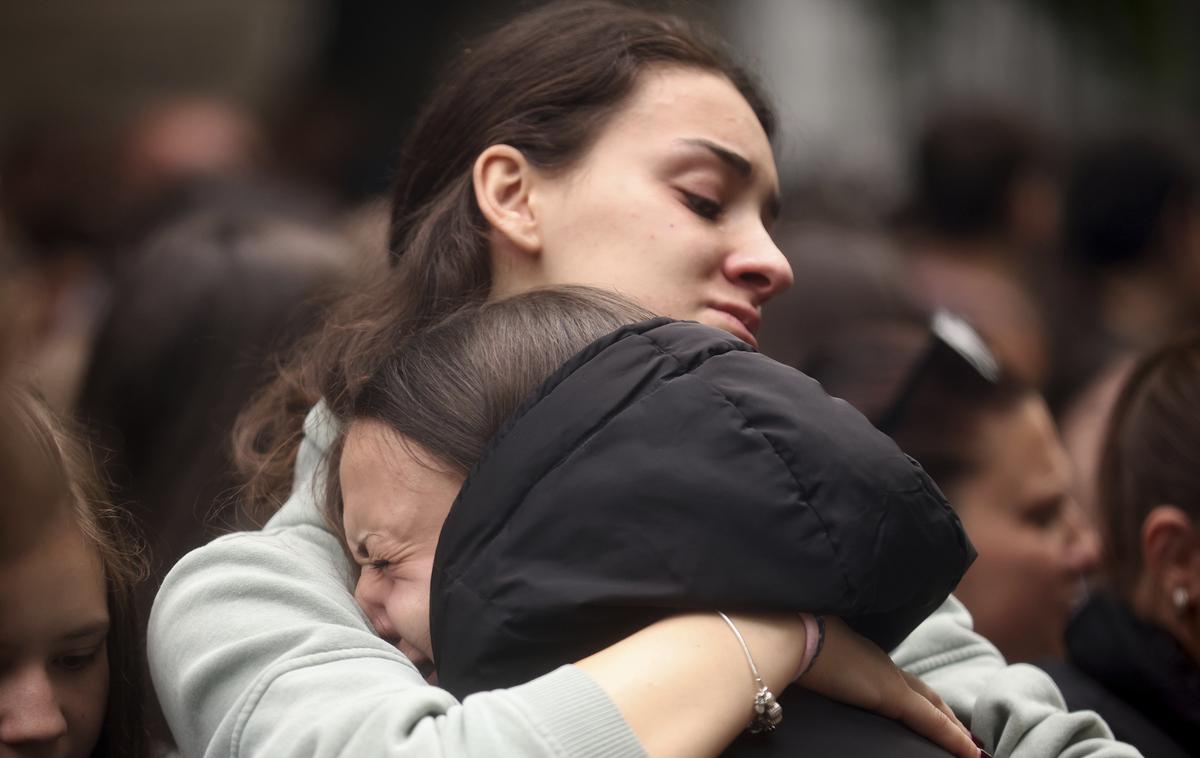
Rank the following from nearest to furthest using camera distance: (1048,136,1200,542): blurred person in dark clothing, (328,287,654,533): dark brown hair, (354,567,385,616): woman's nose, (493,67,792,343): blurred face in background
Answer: (328,287,654,533): dark brown hair → (354,567,385,616): woman's nose → (493,67,792,343): blurred face in background → (1048,136,1200,542): blurred person in dark clothing

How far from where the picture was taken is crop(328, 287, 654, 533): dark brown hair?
1908 millimetres

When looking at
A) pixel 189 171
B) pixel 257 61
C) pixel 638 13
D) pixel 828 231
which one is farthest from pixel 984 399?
pixel 257 61

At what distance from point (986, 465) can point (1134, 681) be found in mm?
605

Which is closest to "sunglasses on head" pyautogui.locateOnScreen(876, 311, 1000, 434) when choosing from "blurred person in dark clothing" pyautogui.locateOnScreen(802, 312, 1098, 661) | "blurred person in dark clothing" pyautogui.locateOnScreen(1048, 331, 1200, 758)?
"blurred person in dark clothing" pyautogui.locateOnScreen(802, 312, 1098, 661)

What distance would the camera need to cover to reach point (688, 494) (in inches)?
66.1

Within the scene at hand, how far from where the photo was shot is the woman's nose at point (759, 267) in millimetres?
2426

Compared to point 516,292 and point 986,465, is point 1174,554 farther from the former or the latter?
point 516,292

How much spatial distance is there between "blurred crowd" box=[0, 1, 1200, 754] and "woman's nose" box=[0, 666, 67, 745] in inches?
6.1

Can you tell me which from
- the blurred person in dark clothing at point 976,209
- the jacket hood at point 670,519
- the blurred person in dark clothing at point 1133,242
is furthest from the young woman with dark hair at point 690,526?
the blurred person in dark clothing at point 1133,242

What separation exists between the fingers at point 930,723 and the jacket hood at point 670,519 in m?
0.16

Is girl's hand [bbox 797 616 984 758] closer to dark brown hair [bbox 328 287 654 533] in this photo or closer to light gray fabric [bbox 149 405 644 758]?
light gray fabric [bbox 149 405 644 758]

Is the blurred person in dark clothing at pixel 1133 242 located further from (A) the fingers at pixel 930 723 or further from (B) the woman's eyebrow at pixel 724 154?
(A) the fingers at pixel 930 723

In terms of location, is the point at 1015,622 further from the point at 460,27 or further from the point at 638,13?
the point at 460,27

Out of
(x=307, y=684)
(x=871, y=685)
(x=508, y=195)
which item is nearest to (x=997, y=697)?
(x=871, y=685)
